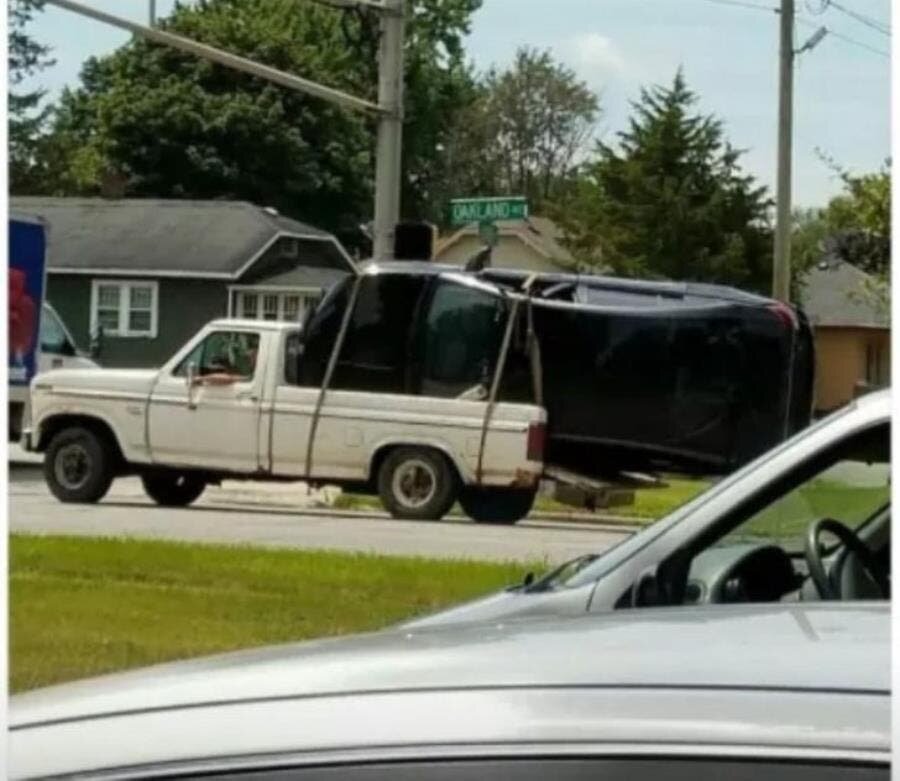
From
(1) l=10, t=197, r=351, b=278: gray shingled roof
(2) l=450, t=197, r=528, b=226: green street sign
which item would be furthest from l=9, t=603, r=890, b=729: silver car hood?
(1) l=10, t=197, r=351, b=278: gray shingled roof

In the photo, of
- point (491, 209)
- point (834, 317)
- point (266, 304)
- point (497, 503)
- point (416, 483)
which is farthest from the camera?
point (266, 304)

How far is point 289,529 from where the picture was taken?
13.6 metres

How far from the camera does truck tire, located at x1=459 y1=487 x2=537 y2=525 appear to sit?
15.2 meters

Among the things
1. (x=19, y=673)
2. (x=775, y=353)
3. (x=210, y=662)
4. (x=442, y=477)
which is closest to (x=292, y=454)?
(x=442, y=477)

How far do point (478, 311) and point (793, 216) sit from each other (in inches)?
92.2

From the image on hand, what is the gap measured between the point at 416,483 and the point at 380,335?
52.7 inches

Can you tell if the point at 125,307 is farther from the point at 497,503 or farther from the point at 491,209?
the point at 491,209

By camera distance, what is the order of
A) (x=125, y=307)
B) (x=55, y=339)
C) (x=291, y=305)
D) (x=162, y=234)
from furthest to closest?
(x=162, y=234) → (x=125, y=307) → (x=291, y=305) → (x=55, y=339)

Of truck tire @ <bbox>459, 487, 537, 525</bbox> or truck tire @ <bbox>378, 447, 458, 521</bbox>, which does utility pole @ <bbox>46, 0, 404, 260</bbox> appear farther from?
truck tire @ <bbox>459, 487, 537, 525</bbox>

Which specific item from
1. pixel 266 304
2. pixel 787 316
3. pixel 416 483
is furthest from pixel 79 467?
pixel 266 304

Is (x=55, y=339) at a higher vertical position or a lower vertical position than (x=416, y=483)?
higher

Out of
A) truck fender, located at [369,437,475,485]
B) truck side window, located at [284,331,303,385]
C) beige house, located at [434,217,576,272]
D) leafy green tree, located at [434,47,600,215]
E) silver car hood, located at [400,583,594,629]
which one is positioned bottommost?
truck fender, located at [369,437,475,485]

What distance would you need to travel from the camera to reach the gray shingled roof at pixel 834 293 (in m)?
14.0

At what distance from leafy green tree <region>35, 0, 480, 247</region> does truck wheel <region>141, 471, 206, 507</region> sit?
24.2ft
